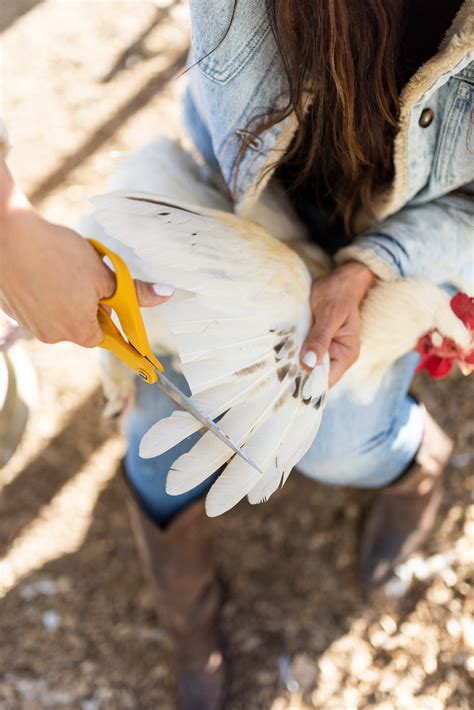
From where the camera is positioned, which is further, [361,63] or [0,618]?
[0,618]

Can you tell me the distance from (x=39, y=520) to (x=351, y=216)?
95 centimetres

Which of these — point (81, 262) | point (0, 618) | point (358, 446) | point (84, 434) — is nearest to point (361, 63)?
point (81, 262)

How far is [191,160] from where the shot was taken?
1.06 m

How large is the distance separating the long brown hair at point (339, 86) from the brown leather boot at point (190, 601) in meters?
0.67

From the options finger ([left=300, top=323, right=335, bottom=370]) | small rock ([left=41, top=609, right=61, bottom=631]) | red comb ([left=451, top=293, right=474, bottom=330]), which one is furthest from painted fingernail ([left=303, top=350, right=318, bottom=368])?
small rock ([left=41, top=609, right=61, bottom=631])

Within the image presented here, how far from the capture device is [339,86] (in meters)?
0.77

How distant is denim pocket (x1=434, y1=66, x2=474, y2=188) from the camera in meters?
0.83

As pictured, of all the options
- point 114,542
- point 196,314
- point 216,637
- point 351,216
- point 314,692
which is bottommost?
point 314,692

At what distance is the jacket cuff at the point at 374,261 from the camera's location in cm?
93

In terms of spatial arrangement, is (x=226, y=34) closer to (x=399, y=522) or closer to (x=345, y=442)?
(x=345, y=442)

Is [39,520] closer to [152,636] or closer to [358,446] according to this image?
[152,636]

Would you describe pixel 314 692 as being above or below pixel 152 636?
below

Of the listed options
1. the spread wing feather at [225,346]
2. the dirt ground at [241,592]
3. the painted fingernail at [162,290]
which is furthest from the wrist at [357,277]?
the dirt ground at [241,592]

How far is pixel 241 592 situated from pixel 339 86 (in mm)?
1052
